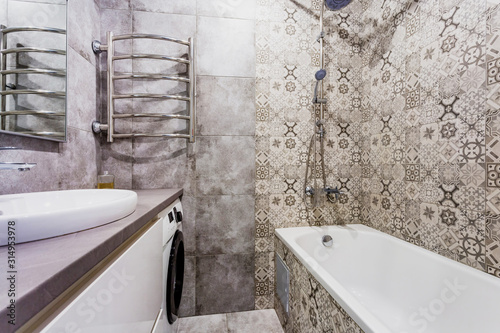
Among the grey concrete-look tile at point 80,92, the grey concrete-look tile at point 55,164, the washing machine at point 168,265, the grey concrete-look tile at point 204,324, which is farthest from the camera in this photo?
the grey concrete-look tile at point 204,324

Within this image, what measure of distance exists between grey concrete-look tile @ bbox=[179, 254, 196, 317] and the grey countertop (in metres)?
1.16

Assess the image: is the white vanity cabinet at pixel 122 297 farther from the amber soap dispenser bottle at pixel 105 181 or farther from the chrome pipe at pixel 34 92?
the chrome pipe at pixel 34 92

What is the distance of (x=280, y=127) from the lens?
1.68m

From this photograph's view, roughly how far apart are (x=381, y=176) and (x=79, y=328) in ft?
5.85

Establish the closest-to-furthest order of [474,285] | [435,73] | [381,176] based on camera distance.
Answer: [474,285]
[435,73]
[381,176]

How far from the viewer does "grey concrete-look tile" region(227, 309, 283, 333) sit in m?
1.47

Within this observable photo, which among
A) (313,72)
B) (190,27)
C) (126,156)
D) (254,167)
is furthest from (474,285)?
(190,27)

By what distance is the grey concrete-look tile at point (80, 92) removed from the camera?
4.01 feet

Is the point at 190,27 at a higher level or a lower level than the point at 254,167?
higher

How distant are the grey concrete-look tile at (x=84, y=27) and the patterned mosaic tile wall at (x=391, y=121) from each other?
111 cm

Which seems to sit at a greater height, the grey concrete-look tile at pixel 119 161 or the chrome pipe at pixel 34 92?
the chrome pipe at pixel 34 92

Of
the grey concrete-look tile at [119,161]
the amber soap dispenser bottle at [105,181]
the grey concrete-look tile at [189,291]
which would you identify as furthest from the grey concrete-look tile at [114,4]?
the grey concrete-look tile at [189,291]

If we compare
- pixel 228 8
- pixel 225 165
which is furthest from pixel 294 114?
pixel 228 8

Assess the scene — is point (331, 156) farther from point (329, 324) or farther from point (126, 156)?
point (126, 156)
